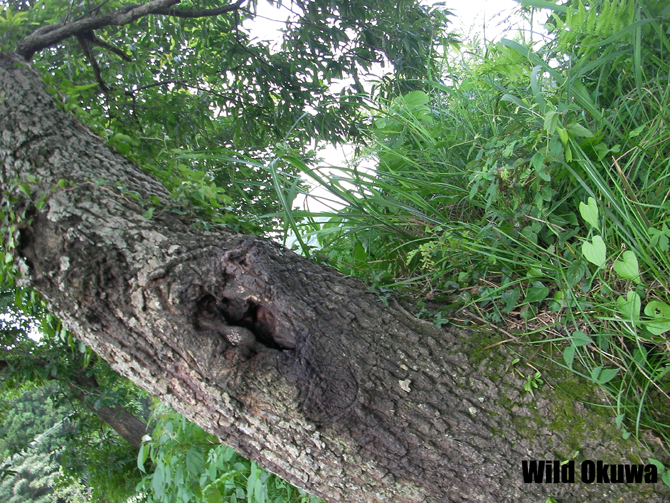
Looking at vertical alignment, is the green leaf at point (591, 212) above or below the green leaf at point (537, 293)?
above

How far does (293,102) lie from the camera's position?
2828 mm

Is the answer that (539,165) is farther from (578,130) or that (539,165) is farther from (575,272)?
(575,272)

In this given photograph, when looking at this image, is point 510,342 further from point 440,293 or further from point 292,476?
point 292,476

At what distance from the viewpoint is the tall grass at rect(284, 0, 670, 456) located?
82 cm

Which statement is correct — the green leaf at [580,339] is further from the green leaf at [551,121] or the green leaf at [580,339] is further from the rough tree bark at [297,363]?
the green leaf at [551,121]

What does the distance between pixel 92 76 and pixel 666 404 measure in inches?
125

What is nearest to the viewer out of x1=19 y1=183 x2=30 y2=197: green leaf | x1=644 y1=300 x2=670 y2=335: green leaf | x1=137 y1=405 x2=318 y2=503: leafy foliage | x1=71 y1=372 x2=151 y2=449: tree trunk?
x1=644 y1=300 x2=670 y2=335: green leaf

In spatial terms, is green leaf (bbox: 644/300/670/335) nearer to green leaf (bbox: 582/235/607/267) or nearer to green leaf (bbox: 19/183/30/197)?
green leaf (bbox: 582/235/607/267)

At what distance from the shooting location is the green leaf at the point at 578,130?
0.85 m

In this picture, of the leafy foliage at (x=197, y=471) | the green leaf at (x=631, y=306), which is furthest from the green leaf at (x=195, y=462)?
the green leaf at (x=631, y=306)

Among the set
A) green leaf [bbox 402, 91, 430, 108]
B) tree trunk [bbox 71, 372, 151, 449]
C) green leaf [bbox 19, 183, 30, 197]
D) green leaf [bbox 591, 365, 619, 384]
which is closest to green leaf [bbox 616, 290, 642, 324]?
green leaf [bbox 591, 365, 619, 384]

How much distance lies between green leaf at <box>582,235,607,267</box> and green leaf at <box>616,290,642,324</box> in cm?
8

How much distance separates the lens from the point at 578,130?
86 centimetres

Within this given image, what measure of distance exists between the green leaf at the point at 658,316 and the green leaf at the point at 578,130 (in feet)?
1.19
